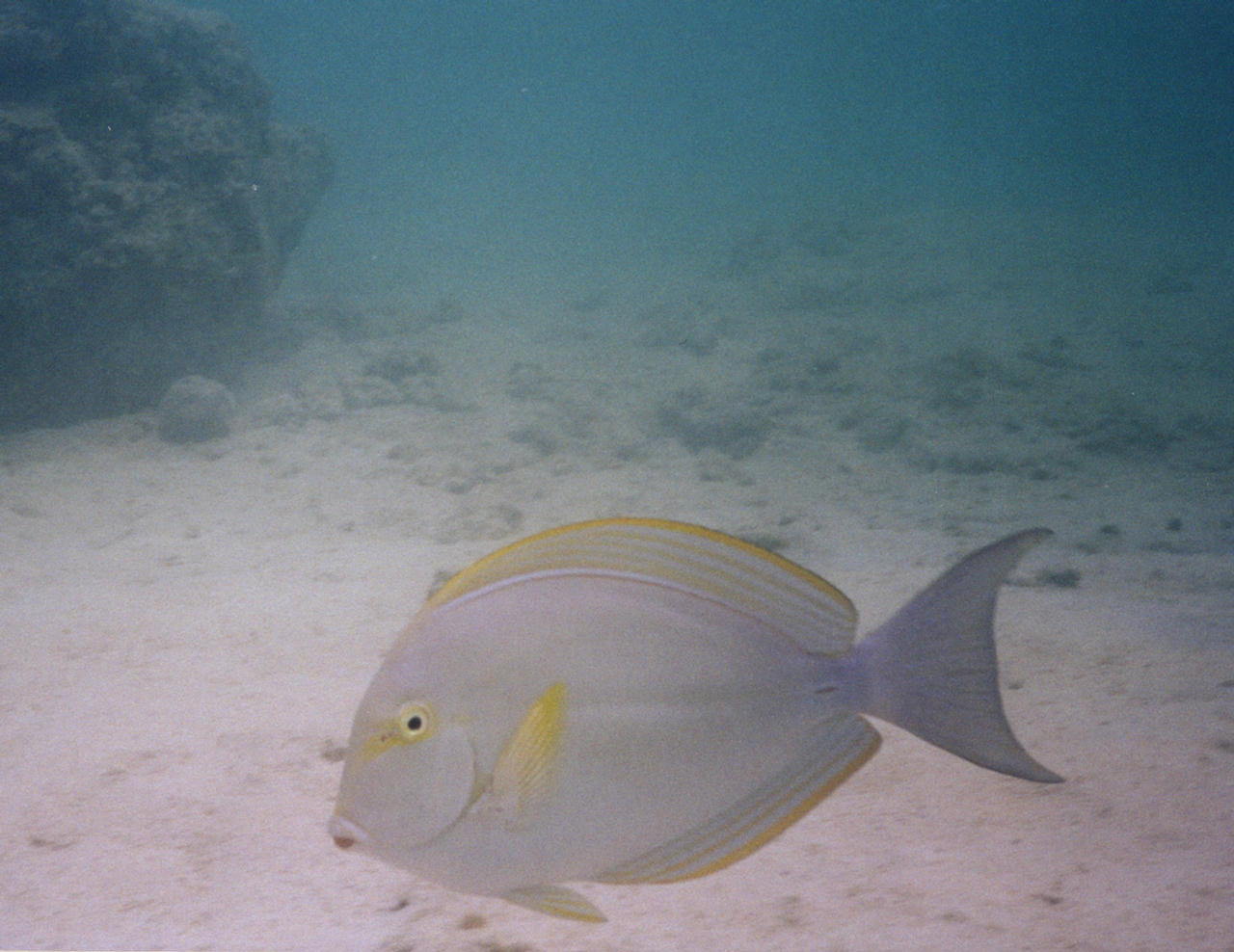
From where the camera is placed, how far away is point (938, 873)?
208 centimetres

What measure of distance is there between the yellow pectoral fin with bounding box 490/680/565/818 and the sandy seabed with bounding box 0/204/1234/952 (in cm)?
120

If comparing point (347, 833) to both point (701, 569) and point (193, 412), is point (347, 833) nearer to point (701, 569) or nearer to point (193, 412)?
point (701, 569)

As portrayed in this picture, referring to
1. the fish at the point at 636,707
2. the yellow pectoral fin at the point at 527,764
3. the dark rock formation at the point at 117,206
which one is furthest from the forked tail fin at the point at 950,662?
the dark rock formation at the point at 117,206

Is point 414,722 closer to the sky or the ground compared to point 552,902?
closer to the sky

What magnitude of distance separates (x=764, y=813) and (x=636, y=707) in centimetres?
27

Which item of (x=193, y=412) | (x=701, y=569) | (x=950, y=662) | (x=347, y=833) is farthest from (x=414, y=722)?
(x=193, y=412)

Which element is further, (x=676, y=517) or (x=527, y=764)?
(x=676, y=517)

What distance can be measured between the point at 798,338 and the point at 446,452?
306 inches

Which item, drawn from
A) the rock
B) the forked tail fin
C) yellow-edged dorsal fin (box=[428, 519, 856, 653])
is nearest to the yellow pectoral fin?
yellow-edged dorsal fin (box=[428, 519, 856, 653])

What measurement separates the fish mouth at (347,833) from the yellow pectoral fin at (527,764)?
0.22 metres

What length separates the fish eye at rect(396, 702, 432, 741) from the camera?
105cm

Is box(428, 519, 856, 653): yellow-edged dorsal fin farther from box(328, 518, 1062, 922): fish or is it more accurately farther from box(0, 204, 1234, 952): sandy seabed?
box(0, 204, 1234, 952): sandy seabed

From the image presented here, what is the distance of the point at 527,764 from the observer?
1.01 m

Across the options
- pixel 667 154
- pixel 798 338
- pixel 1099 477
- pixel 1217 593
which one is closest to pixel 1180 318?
pixel 798 338
